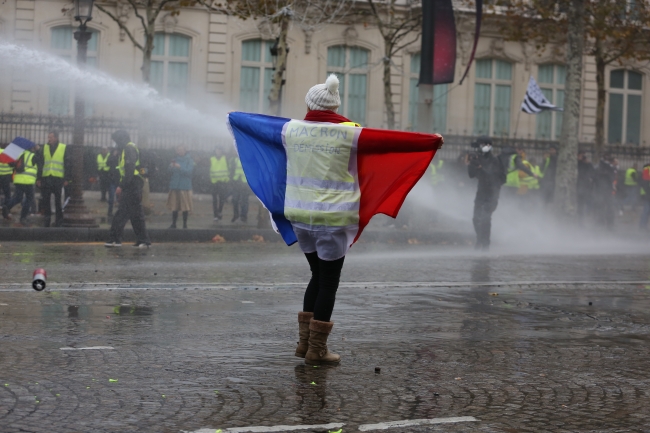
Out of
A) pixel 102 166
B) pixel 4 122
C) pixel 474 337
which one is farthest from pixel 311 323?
pixel 4 122

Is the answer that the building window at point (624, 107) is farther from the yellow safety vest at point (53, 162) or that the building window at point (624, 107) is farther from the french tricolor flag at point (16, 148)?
the french tricolor flag at point (16, 148)

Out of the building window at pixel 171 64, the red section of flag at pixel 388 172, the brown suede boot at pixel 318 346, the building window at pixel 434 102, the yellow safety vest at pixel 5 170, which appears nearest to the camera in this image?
the brown suede boot at pixel 318 346

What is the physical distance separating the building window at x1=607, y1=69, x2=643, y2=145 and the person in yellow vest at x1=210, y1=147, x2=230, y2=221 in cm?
1999

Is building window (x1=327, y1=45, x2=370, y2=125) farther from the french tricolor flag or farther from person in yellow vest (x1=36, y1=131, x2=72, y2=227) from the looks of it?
the french tricolor flag

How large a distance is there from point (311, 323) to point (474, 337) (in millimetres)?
1616

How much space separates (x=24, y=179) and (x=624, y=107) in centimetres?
2581

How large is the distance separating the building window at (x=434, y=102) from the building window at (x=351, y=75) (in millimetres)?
1637

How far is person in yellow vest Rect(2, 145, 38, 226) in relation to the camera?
775 inches

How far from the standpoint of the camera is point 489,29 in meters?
35.5

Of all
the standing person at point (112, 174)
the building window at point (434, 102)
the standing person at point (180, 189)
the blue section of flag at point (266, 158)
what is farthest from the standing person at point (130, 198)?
the building window at point (434, 102)

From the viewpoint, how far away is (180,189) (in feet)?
65.3

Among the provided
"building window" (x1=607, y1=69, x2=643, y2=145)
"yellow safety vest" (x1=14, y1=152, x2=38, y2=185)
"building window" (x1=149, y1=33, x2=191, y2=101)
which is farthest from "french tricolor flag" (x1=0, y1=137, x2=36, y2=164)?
"building window" (x1=607, y1=69, x2=643, y2=145)

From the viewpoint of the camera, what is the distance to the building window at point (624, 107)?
3847cm

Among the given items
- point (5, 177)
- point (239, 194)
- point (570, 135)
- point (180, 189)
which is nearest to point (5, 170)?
point (5, 177)
